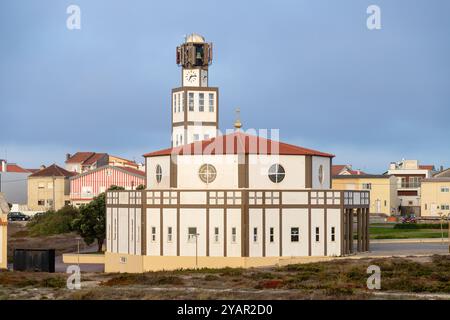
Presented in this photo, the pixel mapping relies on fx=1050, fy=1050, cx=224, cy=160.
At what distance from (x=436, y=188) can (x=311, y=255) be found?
71.2 meters

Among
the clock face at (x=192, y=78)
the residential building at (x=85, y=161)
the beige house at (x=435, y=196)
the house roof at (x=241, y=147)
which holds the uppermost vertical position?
the clock face at (x=192, y=78)

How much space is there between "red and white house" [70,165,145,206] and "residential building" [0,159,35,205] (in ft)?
74.0

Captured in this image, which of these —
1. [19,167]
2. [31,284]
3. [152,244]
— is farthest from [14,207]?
[31,284]

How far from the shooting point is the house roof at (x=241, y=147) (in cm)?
7244

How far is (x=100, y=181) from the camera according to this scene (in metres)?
131

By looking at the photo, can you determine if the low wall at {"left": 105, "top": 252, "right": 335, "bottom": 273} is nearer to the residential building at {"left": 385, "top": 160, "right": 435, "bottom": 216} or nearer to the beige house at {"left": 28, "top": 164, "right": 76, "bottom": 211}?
the beige house at {"left": 28, "top": 164, "right": 76, "bottom": 211}

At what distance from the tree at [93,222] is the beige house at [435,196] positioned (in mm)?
57459

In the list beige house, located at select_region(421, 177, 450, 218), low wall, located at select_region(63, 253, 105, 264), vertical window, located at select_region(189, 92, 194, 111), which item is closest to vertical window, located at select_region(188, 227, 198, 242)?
low wall, located at select_region(63, 253, 105, 264)

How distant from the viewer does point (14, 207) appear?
5674 inches

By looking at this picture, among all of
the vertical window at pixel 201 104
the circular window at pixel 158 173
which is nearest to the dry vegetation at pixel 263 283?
the circular window at pixel 158 173

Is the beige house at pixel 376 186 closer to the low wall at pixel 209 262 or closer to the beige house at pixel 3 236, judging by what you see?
the low wall at pixel 209 262

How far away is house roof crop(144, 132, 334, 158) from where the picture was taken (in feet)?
238

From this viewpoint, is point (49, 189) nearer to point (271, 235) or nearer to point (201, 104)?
point (201, 104)
